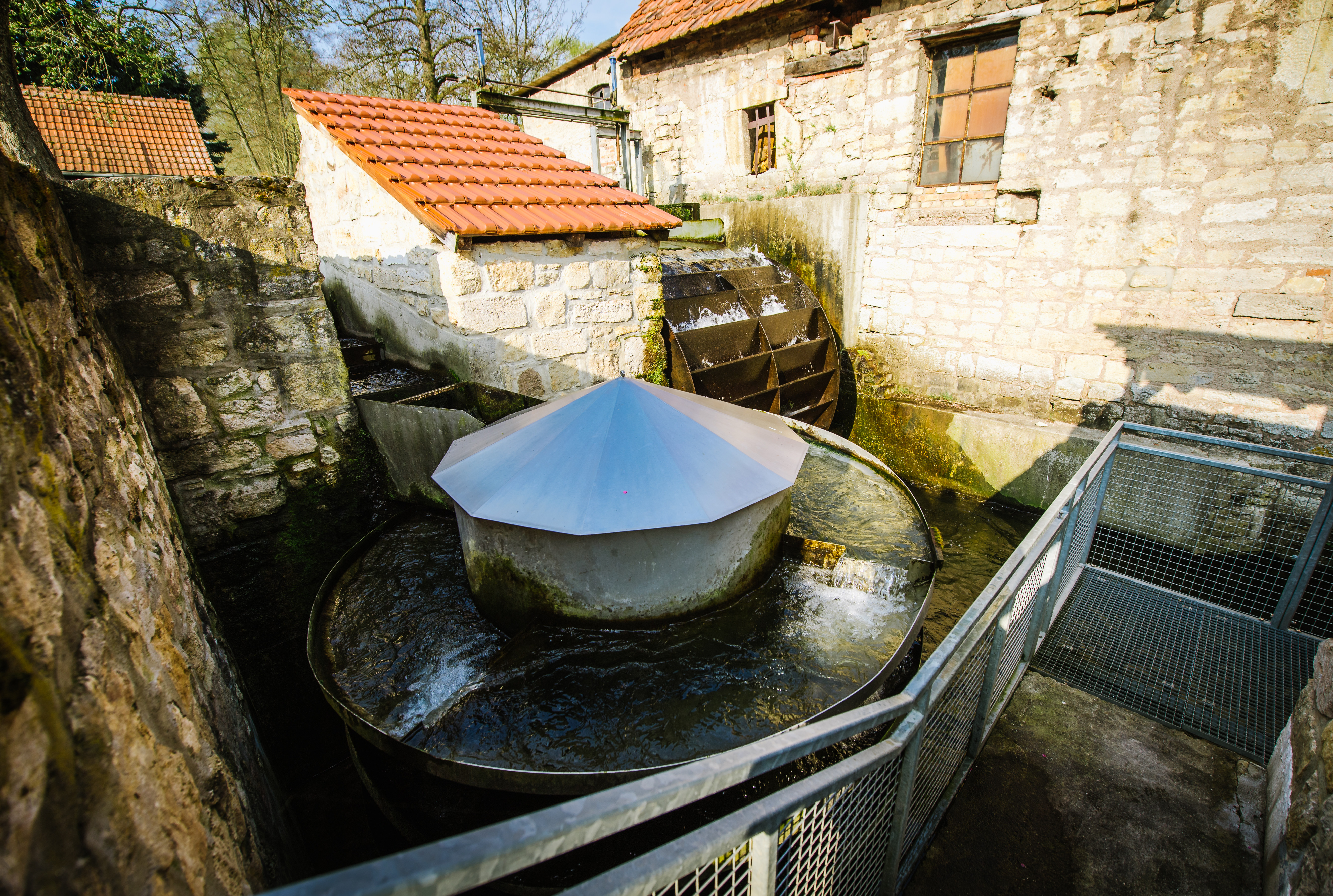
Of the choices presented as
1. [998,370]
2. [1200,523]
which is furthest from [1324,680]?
[998,370]

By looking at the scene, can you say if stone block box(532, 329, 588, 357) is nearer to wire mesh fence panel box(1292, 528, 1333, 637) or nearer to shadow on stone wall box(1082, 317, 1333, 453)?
wire mesh fence panel box(1292, 528, 1333, 637)

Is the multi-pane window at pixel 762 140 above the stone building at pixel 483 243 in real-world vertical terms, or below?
above

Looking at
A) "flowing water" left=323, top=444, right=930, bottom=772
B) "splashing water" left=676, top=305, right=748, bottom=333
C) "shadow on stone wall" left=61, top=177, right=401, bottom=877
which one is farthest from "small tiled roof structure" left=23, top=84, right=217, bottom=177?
"flowing water" left=323, top=444, right=930, bottom=772

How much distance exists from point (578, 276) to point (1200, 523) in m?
5.88

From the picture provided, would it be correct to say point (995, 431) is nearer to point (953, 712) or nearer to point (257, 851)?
point (953, 712)

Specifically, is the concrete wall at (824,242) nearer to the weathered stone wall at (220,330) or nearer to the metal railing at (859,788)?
the metal railing at (859,788)

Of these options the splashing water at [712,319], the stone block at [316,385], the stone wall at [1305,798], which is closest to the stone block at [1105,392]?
the splashing water at [712,319]

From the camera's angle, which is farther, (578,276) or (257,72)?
(257,72)

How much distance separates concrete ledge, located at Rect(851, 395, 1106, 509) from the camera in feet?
19.7

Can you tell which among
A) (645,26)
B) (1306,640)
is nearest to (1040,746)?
(1306,640)

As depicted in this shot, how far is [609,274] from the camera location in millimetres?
4691

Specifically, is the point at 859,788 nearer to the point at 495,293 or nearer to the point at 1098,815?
the point at 1098,815

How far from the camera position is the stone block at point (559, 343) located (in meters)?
4.40

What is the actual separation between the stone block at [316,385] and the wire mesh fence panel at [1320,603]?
5440 millimetres
